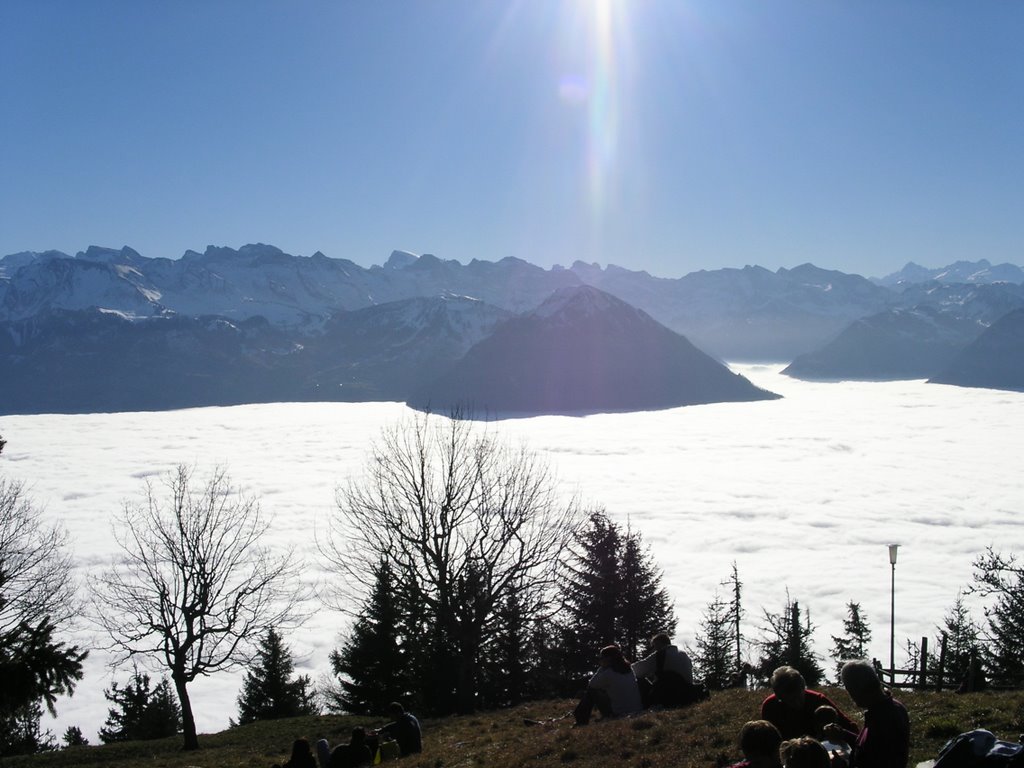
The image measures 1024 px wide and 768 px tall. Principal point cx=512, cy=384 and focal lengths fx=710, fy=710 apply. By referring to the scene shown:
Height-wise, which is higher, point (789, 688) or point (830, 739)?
point (789, 688)

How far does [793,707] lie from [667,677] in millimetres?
5829

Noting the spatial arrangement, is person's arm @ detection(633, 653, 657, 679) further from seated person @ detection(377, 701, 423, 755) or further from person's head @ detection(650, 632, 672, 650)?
seated person @ detection(377, 701, 423, 755)

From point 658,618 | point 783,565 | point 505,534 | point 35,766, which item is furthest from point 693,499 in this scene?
point 35,766

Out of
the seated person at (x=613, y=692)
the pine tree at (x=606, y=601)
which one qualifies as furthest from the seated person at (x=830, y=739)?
the pine tree at (x=606, y=601)

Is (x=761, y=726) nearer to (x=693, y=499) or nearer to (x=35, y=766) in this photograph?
(x=35, y=766)

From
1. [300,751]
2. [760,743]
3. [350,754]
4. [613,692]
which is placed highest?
[760,743]

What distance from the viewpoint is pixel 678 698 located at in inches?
500

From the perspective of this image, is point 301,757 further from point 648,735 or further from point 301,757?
point 648,735

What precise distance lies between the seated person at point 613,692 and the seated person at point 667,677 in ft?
1.31

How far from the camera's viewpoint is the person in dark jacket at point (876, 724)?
238 inches

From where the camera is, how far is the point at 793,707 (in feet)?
23.9

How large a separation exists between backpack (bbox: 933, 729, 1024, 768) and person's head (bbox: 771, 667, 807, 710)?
6.51ft

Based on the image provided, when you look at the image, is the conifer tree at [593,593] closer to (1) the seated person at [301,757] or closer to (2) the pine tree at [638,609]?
(2) the pine tree at [638,609]

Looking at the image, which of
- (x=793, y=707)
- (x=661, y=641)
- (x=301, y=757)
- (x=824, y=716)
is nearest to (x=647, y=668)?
(x=661, y=641)
